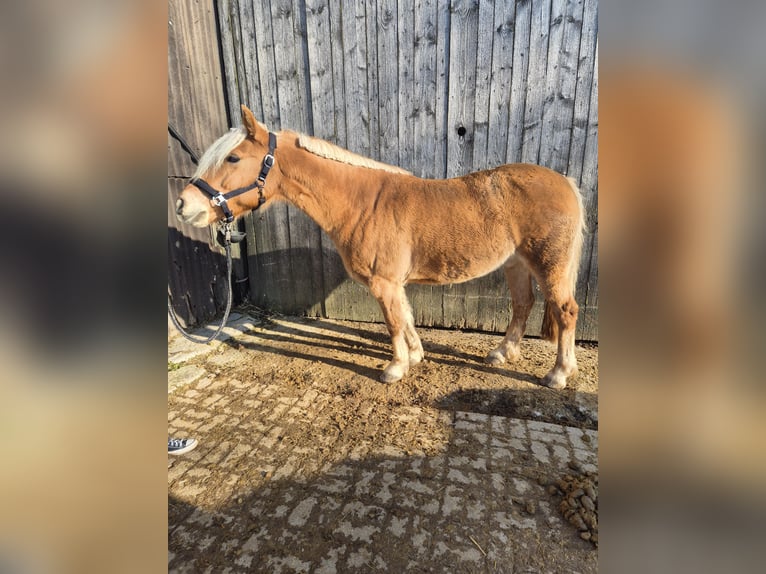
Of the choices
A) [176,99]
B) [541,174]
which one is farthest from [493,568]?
[176,99]

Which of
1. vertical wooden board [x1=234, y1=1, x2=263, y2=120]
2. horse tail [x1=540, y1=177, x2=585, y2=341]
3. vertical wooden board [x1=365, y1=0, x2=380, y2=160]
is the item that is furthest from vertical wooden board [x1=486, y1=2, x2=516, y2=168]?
vertical wooden board [x1=234, y1=1, x2=263, y2=120]

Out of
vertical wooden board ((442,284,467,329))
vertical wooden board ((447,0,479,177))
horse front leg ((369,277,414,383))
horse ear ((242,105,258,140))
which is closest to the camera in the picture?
horse ear ((242,105,258,140))

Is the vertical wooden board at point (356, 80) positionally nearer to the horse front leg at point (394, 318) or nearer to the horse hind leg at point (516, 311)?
the horse front leg at point (394, 318)

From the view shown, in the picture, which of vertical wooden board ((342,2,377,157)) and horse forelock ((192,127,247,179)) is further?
vertical wooden board ((342,2,377,157))

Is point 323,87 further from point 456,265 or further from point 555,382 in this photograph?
point 555,382

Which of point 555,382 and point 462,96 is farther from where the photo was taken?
point 462,96

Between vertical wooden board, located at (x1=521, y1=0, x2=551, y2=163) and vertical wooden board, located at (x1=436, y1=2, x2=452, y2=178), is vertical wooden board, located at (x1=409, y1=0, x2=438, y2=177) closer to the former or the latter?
vertical wooden board, located at (x1=436, y1=2, x2=452, y2=178)

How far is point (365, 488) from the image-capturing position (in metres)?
1.96

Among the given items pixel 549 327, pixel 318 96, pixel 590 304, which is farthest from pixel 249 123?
pixel 590 304

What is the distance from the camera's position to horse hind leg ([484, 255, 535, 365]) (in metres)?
3.45

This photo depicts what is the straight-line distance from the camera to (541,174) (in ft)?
9.48

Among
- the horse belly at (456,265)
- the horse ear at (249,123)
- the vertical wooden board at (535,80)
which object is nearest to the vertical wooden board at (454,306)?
the horse belly at (456,265)

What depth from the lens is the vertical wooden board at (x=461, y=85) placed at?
3.54 metres

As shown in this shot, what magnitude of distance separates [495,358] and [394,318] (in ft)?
3.60
